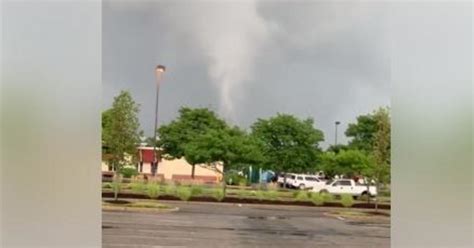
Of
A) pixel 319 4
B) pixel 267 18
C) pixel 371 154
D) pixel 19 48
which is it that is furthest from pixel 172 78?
pixel 371 154

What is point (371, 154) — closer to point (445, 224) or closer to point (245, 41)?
point (245, 41)

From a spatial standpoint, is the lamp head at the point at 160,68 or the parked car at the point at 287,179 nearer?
the lamp head at the point at 160,68

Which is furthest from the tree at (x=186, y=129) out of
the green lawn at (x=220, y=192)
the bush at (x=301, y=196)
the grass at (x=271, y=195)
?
the bush at (x=301, y=196)

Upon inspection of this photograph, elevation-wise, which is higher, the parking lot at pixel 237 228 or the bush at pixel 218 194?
the bush at pixel 218 194

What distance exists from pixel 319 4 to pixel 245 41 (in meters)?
0.50

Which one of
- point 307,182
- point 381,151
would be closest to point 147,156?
point 307,182

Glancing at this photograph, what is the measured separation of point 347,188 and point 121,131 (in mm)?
1504

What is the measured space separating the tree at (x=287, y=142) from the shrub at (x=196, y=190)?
0.47 meters

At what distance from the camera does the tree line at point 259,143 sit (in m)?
2.71

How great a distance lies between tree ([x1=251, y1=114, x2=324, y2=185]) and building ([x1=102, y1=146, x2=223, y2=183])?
401mm

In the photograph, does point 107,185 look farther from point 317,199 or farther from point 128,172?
point 317,199

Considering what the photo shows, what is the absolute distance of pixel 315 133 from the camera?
2.80 metres

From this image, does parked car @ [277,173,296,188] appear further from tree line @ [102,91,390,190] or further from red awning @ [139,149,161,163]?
red awning @ [139,149,161,163]

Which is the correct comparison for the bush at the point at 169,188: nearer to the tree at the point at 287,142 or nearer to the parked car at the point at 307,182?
the tree at the point at 287,142
